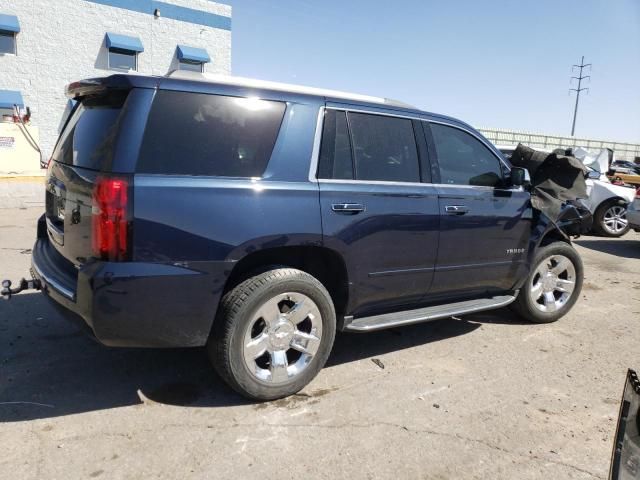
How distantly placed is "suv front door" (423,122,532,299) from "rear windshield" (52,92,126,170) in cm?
233

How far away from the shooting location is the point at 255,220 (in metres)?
3.08

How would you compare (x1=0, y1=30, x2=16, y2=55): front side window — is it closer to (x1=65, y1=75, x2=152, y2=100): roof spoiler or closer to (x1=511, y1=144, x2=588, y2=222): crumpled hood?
(x1=65, y1=75, x2=152, y2=100): roof spoiler

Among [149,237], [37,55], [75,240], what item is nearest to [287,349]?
[149,237]

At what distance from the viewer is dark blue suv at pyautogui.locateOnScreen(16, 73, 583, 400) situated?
9.31ft

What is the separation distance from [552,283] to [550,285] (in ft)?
0.10

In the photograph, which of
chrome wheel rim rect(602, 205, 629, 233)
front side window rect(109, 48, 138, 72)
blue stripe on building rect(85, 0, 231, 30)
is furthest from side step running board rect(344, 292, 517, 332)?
blue stripe on building rect(85, 0, 231, 30)

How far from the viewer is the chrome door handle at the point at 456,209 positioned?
4.05 metres

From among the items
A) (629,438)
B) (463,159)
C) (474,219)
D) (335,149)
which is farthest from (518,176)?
(629,438)

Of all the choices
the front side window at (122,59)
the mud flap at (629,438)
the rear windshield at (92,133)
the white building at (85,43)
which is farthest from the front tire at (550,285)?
the front side window at (122,59)

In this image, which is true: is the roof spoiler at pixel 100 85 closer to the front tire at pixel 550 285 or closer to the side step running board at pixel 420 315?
Answer: the side step running board at pixel 420 315

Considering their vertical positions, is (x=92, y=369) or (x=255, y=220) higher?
(x=255, y=220)

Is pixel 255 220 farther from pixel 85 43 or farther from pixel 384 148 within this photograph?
pixel 85 43

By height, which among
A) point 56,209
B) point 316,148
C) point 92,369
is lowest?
point 92,369

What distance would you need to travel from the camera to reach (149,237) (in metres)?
2.80
